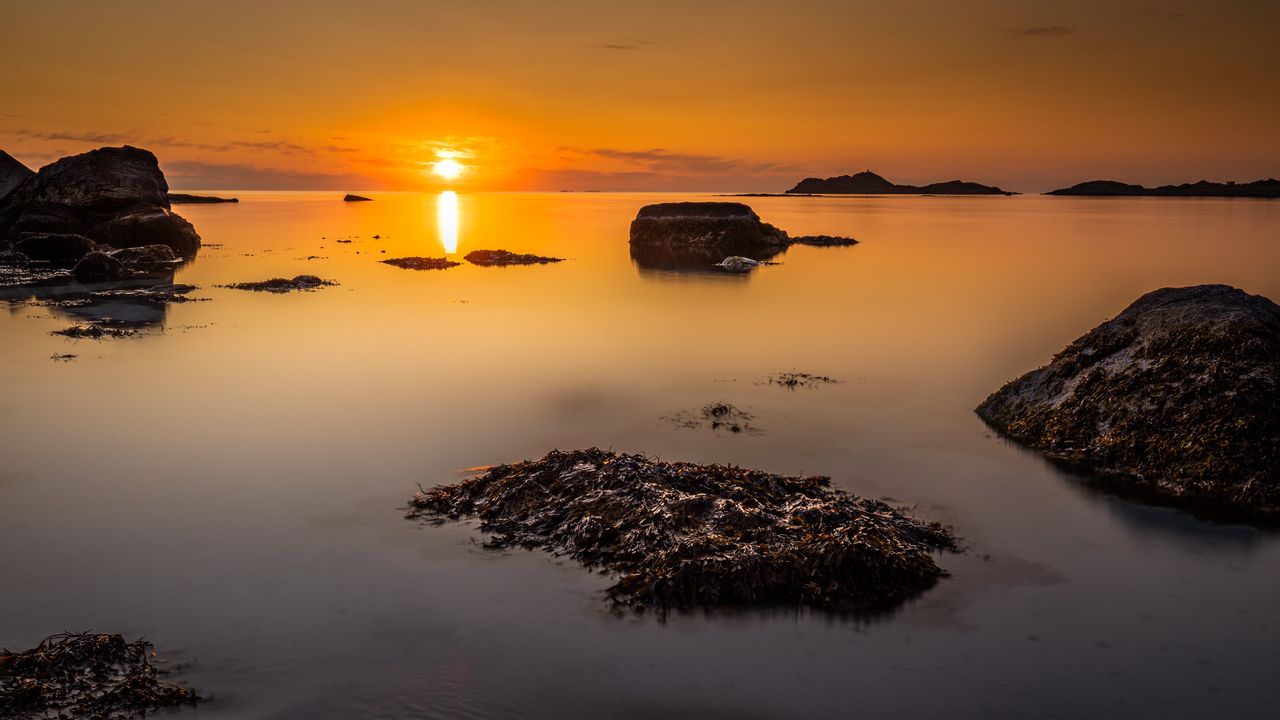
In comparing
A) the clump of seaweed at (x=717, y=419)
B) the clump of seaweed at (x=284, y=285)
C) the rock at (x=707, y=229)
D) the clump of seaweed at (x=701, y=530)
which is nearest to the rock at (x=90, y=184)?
the clump of seaweed at (x=284, y=285)

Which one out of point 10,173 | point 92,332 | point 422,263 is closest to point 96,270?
point 422,263

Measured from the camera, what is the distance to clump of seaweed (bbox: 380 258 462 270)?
3987 centimetres

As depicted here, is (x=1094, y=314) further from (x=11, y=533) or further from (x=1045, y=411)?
(x=11, y=533)

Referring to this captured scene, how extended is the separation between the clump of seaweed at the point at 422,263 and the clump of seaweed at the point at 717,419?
93.2 ft

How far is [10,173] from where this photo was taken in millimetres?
47094

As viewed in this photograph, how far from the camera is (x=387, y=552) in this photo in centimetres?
862

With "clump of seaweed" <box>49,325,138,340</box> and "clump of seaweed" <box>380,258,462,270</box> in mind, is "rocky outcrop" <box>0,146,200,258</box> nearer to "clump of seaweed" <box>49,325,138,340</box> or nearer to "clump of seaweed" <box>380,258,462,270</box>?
"clump of seaweed" <box>380,258,462,270</box>

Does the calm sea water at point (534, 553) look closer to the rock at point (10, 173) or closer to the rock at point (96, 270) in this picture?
the rock at point (96, 270)

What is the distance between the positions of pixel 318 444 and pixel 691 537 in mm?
6719

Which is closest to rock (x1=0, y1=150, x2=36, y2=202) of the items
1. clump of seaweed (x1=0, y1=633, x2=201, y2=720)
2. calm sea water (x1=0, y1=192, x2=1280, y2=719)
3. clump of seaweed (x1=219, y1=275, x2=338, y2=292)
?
clump of seaweed (x1=219, y1=275, x2=338, y2=292)

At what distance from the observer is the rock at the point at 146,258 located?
37.8 metres

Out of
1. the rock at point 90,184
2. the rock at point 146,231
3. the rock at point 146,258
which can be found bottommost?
the rock at point 146,258

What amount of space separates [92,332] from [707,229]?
34.6 meters

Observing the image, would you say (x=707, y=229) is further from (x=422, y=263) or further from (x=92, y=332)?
(x=92, y=332)
